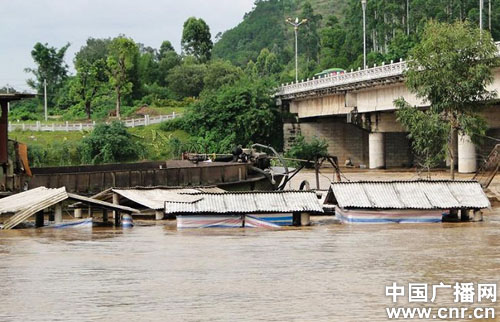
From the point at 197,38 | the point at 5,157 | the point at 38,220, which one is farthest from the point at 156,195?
the point at 197,38

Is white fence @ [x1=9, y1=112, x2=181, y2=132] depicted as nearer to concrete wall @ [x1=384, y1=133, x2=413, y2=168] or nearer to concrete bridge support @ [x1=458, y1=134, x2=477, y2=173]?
concrete wall @ [x1=384, y1=133, x2=413, y2=168]

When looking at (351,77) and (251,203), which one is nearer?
(251,203)

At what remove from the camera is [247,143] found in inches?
2980

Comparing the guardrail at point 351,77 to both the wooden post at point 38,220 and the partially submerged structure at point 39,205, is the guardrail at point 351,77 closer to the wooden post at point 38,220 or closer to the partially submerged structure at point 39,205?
the partially submerged structure at point 39,205

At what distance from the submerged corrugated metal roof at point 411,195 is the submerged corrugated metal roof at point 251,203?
3.98ft

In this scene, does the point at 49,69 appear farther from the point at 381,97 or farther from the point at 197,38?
the point at 381,97

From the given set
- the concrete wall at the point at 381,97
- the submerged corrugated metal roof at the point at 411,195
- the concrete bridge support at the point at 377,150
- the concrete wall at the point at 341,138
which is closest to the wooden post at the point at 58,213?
the submerged corrugated metal roof at the point at 411,195

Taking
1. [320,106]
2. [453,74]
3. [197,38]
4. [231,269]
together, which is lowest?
[231,269]

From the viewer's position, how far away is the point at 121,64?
293ft

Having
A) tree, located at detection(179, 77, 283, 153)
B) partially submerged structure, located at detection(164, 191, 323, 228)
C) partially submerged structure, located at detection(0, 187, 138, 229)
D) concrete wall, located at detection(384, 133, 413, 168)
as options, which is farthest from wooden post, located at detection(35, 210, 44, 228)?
concrete wall, located at detection(384, 133, 413, 168)

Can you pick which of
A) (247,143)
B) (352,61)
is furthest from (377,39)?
(247,143)

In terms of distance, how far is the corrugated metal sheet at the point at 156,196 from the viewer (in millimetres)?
34062

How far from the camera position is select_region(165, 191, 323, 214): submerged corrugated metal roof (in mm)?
31516

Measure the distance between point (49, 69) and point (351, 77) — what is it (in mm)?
45325
